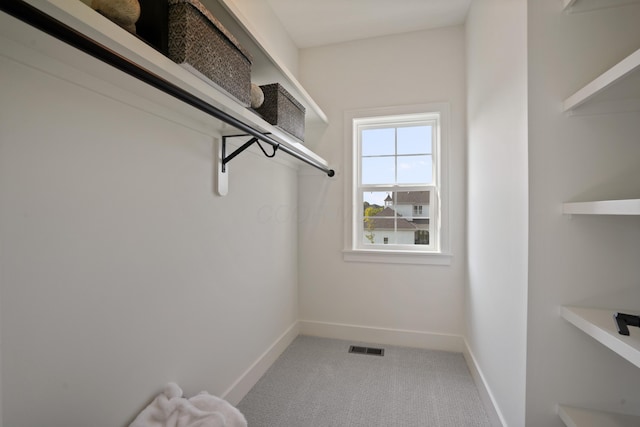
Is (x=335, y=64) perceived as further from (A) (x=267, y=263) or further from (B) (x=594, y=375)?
(B) (x=594, y=375)

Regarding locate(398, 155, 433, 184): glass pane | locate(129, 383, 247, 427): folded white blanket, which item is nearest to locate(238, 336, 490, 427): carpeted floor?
locate(129, 383, 247, 427): folded white blanket

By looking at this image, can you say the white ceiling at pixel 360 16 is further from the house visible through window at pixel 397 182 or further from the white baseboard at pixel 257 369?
the white baseboard at pixel 257 369

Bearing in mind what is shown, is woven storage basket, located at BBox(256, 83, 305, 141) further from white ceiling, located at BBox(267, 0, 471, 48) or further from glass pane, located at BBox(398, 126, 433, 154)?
glass pane, located at BBox(398, 126, 433, 154)

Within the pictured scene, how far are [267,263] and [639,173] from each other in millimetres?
1874

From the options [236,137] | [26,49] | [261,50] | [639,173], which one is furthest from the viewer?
[236,137]

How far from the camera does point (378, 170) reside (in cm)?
250

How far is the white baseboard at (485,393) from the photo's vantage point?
1.39m

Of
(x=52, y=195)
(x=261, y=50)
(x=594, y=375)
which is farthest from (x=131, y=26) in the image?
(x=594, y=375)

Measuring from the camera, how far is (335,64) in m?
2.47

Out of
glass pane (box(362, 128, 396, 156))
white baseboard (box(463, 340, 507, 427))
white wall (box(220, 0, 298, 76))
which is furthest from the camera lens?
glass pane (box(362, 128, 396, 156))

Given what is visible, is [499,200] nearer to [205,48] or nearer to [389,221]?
[389,221]

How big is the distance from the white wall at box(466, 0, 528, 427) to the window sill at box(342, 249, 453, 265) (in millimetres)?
267

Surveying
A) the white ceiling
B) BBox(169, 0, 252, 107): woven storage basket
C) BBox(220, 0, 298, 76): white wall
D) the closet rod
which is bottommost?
the closet rod

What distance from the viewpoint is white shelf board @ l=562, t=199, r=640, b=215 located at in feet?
2.51
